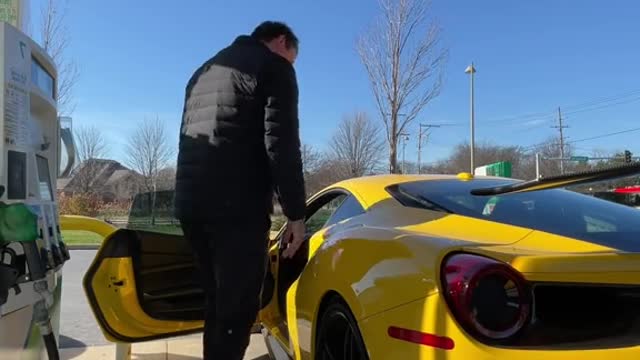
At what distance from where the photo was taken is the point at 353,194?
3.13 metres

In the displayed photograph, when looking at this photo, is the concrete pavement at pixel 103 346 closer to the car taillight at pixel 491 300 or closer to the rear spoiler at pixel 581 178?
the rear spoiler at pixel 581 178

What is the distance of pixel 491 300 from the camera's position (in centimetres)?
177

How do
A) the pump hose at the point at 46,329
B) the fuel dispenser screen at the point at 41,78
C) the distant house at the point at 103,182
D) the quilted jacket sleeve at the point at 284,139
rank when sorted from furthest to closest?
the distant house at the point at 103,182, the quilted jacket sleeve at the point at 284,139, the fuel dispenser screen at the point at 41,78, the pump hose at the point at 46,329

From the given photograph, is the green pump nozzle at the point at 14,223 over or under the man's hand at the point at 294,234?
over

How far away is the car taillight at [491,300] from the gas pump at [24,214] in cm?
140

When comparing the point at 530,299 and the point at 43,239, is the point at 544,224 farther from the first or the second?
the point at 43,239

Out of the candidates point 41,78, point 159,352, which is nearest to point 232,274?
point 41,78

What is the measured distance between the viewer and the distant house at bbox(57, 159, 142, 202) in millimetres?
34812

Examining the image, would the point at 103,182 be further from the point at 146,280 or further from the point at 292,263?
the point at 292,263

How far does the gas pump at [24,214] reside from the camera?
1.94 m

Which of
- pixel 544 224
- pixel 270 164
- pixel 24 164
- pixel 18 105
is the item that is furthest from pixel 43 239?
pixel 544 224

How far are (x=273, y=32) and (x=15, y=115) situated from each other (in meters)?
1.28

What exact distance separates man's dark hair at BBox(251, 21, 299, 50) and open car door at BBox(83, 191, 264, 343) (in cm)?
106

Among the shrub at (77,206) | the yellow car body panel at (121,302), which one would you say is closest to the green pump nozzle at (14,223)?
the yellow car body panel at (121,302)
